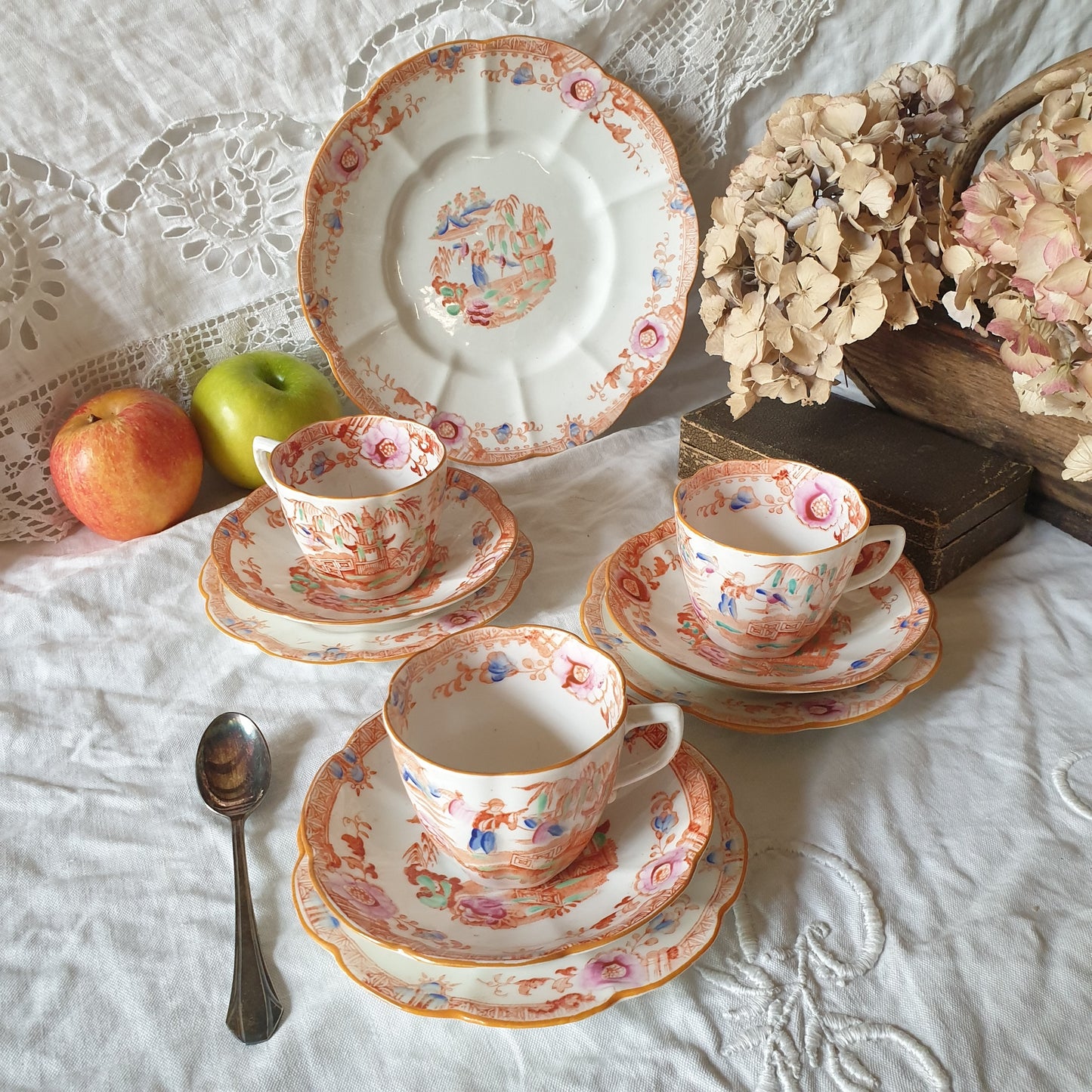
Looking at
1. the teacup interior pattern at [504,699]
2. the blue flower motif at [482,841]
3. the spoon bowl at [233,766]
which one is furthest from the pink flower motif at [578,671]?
the spoon bowl at [233,766]

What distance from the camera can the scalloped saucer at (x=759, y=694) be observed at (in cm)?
67

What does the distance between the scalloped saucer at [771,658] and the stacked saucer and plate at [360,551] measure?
0.10 metres

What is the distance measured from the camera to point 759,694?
71 centimetres

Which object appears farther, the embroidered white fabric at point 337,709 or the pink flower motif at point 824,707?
the pink flower motif at point 824,707

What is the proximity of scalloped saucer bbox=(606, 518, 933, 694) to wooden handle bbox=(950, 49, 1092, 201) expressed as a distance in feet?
1.12

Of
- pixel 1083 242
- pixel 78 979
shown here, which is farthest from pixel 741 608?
pixel 78 979

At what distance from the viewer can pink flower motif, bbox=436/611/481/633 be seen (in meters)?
0.79

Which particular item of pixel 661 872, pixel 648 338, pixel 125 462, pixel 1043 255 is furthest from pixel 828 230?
pixel 125 462

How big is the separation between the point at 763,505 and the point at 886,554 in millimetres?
101

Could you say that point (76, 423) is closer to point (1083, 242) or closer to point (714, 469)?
point (714, 469)

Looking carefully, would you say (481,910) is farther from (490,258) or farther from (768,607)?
(490,258)

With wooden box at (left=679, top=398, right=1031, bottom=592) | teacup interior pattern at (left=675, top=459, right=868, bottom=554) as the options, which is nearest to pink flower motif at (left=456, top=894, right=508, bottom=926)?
teacup interior pattern at (left=675, top=459, right=868, bottom=554)

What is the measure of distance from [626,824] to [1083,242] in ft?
1.56

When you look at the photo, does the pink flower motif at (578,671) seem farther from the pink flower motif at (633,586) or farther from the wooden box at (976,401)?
the wooden box at (976,401)
